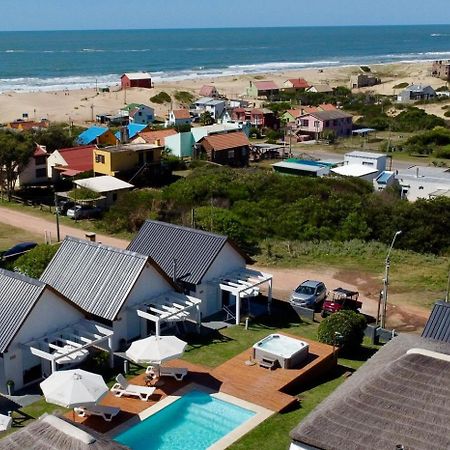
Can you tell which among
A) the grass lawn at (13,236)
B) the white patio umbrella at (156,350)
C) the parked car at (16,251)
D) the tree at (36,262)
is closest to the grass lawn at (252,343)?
the white patio umbrella at (156,350)

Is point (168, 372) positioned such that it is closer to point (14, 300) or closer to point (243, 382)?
point (243, 382)

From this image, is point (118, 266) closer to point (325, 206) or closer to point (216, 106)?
point (325, 206)

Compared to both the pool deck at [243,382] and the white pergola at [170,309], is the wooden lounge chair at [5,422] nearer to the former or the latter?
the pool deck at [243,382]

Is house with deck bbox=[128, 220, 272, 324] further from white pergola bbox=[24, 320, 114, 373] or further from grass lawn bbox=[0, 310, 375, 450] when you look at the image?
white pergola bbox=[24, 320, 114, 373]

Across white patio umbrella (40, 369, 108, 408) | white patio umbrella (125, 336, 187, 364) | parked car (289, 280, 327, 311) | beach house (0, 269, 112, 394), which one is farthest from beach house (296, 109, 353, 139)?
white patio umbrella (40, 369, 108, 408)

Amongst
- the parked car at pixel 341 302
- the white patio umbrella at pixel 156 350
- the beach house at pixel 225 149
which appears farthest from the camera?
the beach house at pixel 225 149

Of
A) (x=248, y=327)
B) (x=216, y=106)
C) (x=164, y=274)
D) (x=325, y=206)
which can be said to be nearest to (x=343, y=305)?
(x=248, y=327)
